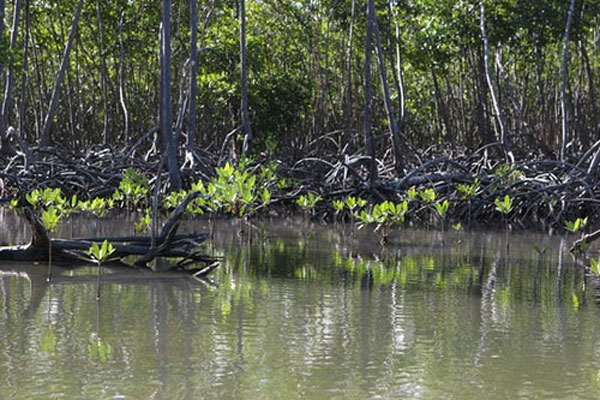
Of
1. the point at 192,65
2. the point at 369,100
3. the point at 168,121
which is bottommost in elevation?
the point at 168,121

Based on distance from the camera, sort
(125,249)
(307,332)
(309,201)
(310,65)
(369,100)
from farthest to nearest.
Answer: (310,65) < (369,100) < (309,201) < (125,249) < (307,332)

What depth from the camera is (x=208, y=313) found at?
15.1ft

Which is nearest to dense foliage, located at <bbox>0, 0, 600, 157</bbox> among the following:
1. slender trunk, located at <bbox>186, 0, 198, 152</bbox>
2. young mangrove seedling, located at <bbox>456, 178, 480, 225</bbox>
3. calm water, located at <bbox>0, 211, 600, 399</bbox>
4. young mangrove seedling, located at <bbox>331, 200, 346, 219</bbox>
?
A: slender trunk, located at <bbox>186, 0, 198, 152</bbox>

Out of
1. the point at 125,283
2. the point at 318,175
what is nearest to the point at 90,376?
the point at 125,283

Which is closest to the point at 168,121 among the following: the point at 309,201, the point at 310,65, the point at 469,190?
the point at 309,201

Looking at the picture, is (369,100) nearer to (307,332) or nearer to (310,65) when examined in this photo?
(310,65)

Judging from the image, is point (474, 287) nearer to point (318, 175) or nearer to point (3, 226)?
point (3, 226)

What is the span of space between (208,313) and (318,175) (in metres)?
6.47

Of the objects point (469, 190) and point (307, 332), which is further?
point (469, 190)

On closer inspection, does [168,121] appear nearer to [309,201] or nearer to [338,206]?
[309,201]

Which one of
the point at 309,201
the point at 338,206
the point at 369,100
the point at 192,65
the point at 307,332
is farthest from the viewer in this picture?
the point at 192,65

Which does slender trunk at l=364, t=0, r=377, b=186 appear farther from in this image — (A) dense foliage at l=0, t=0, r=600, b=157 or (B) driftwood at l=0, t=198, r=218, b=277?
(B) driftwood at l=0, t=198, r=218, b=277

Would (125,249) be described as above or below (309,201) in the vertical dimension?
below

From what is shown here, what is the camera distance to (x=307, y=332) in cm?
423
